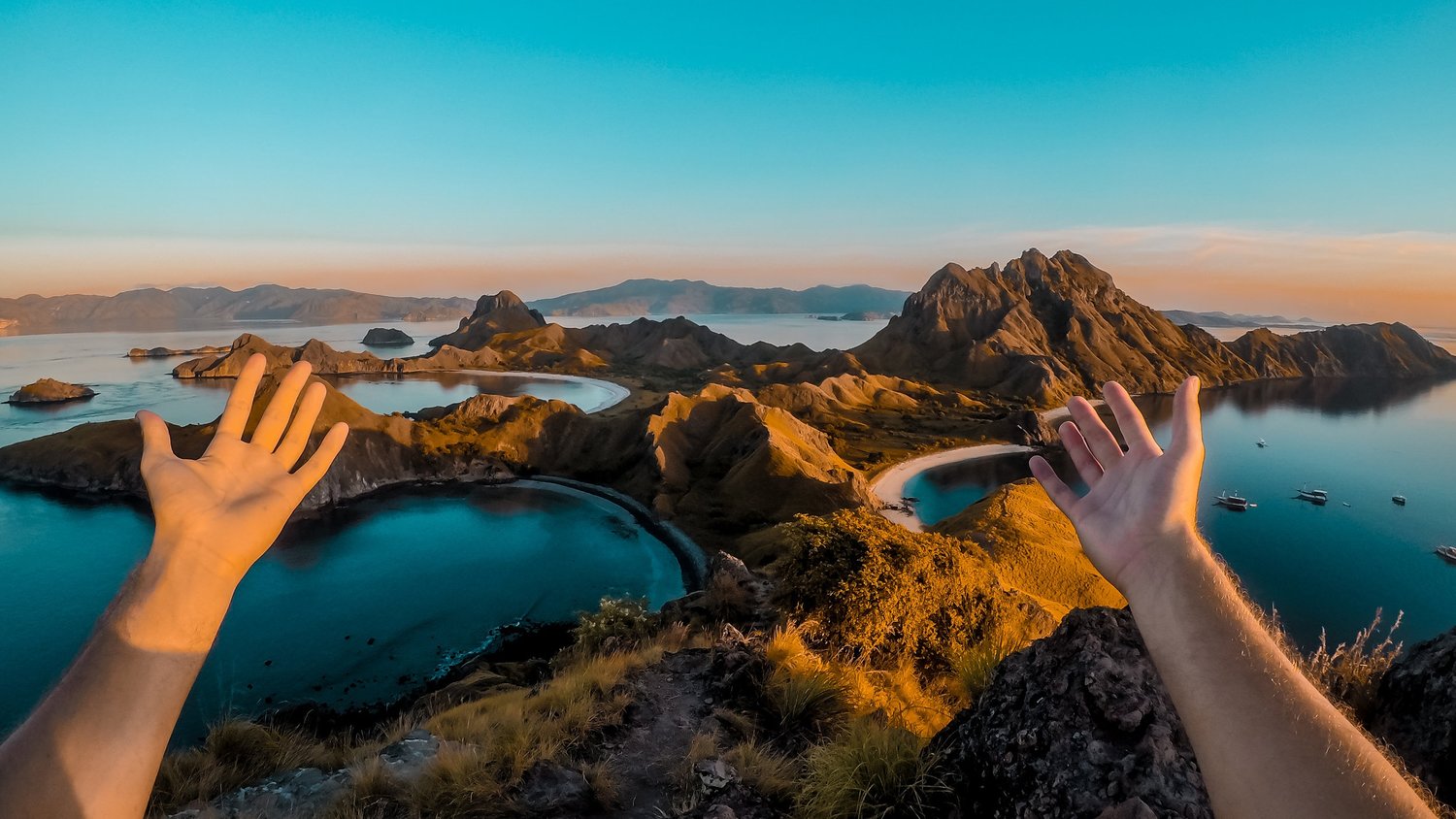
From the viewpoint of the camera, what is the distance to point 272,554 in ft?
165

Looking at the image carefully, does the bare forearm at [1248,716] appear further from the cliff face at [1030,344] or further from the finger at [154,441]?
the cliff face at [1030,344]

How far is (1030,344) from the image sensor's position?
169 meters

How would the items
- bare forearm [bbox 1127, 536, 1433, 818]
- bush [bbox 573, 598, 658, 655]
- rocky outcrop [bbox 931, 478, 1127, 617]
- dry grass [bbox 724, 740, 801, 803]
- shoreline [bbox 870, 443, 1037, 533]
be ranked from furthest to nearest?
1. shoreline [bbox 870, 443, 1037, 533]
2. rocky outcrop [bbox 931, 478, 1127, 617]
3. bush [bbox 573, 598, 658, 655]
4. dry grass [bbox 724, 740, 801, 803]
5. bare forearm [bbox 1127, 536, 1433, 818]

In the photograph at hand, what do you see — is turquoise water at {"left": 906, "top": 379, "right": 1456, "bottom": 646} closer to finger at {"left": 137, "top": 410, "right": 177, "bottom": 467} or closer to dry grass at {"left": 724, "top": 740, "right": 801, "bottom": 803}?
dry grass at {"left": 724, "top": 740, "right": 801, "bottom": 803}

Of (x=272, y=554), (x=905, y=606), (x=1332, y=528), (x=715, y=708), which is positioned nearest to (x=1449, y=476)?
(x=1332, y=528)

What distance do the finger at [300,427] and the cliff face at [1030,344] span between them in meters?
145

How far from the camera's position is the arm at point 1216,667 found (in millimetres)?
2191

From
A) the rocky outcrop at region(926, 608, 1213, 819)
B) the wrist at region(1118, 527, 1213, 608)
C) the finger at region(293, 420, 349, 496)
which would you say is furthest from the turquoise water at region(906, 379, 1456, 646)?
the finger at region(293, 420, 349, 496)

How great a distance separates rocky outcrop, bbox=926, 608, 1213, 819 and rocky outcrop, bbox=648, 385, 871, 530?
4568cm

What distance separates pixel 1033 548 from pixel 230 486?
42.4 m

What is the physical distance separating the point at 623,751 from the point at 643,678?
8.46 ft

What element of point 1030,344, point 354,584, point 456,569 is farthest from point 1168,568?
point 1030,344

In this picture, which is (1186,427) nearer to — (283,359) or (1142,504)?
(1142,504)

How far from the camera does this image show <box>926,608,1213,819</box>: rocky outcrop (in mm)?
3932
